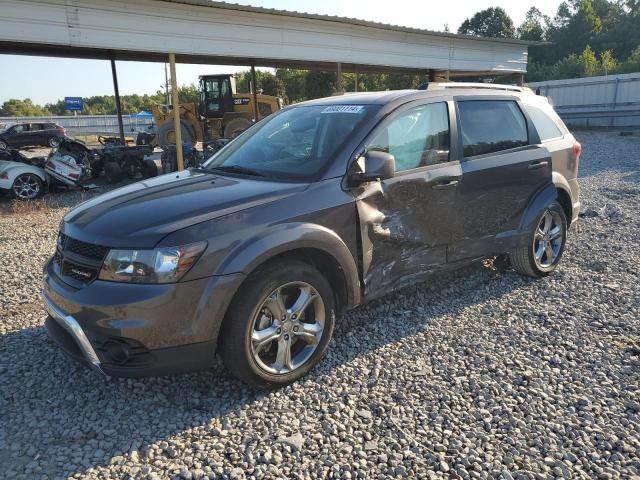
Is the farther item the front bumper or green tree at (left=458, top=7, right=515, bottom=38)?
green tree at (left=458, top=7, right=515, bottom=38)

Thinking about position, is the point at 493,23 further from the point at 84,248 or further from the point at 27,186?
the point at 84,248

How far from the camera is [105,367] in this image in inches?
109

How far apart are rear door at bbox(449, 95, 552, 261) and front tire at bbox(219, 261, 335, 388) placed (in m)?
1.47

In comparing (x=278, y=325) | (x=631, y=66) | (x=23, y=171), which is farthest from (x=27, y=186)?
(x=631, y=66)

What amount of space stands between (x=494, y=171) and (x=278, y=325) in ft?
7.94

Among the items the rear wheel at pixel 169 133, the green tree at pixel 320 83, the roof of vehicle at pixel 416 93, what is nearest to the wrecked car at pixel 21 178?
the roof of vehicle at pixel 416 93

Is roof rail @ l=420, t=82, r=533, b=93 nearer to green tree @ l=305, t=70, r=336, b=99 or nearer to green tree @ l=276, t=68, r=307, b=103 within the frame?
green tree @ l=305, t=70, r=336, b=99

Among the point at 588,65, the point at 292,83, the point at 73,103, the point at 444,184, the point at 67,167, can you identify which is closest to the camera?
the point at 444,184

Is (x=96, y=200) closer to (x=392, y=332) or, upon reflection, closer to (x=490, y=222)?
(x=392, y=332)

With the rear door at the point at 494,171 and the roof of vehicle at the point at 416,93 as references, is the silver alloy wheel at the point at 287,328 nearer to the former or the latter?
the rear door at the point at 494,171

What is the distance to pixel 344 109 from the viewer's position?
3.91 m

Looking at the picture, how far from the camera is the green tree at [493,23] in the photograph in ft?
225

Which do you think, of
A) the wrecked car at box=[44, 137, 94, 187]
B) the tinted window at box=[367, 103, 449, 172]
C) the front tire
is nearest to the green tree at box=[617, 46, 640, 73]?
the wrecked car at box=[44, 137, 94, 187]

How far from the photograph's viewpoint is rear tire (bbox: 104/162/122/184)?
12.7 meters
